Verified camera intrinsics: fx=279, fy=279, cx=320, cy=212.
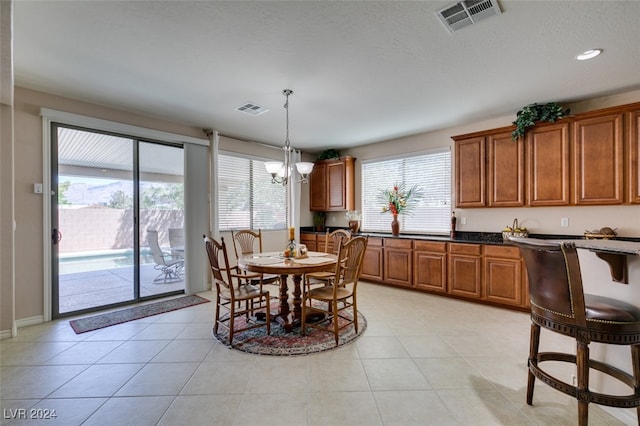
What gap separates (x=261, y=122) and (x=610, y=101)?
4.54 meters

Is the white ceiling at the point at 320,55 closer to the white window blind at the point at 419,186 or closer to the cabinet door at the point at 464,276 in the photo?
the white window blind at the point at 419,186

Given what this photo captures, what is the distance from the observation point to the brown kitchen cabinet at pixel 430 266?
426 centimetres

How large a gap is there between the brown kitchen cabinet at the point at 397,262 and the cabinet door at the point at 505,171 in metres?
1.44

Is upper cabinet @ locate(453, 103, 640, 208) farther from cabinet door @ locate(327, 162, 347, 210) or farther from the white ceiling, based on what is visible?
cabinet door @ locate(327, 162, 347, 210)

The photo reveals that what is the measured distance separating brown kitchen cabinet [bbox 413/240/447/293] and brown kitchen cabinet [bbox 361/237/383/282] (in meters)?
0.64

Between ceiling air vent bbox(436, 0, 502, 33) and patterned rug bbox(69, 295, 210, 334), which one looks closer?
ceiling air vent bbox(436, 0, 502, 33)

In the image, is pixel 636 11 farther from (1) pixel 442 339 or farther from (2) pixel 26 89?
(2) pixel 26 89

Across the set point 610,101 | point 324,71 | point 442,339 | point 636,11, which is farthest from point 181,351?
point 610,101

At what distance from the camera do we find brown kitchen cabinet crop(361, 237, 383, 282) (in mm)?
4965

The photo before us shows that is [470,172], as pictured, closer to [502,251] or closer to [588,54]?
[502,251]

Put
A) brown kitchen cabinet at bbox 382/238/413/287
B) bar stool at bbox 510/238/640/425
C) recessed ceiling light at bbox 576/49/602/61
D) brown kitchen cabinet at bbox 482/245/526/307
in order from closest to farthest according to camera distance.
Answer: bar stool at bbox 510/238/640/425 < recessed ceiling light at bbox 576/49/602/61 < brown kitchen cabinet at bbox 482/245/526/307 < brown kitchen cabinet at bbox 382/238/413/287

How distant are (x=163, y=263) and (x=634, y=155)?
625 cm

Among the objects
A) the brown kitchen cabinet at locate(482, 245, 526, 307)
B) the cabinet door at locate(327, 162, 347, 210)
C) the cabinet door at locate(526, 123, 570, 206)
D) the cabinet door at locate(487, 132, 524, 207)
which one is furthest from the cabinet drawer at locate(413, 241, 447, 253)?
the cabinet door at locate(327, 162, 347, 210)

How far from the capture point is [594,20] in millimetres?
2047
